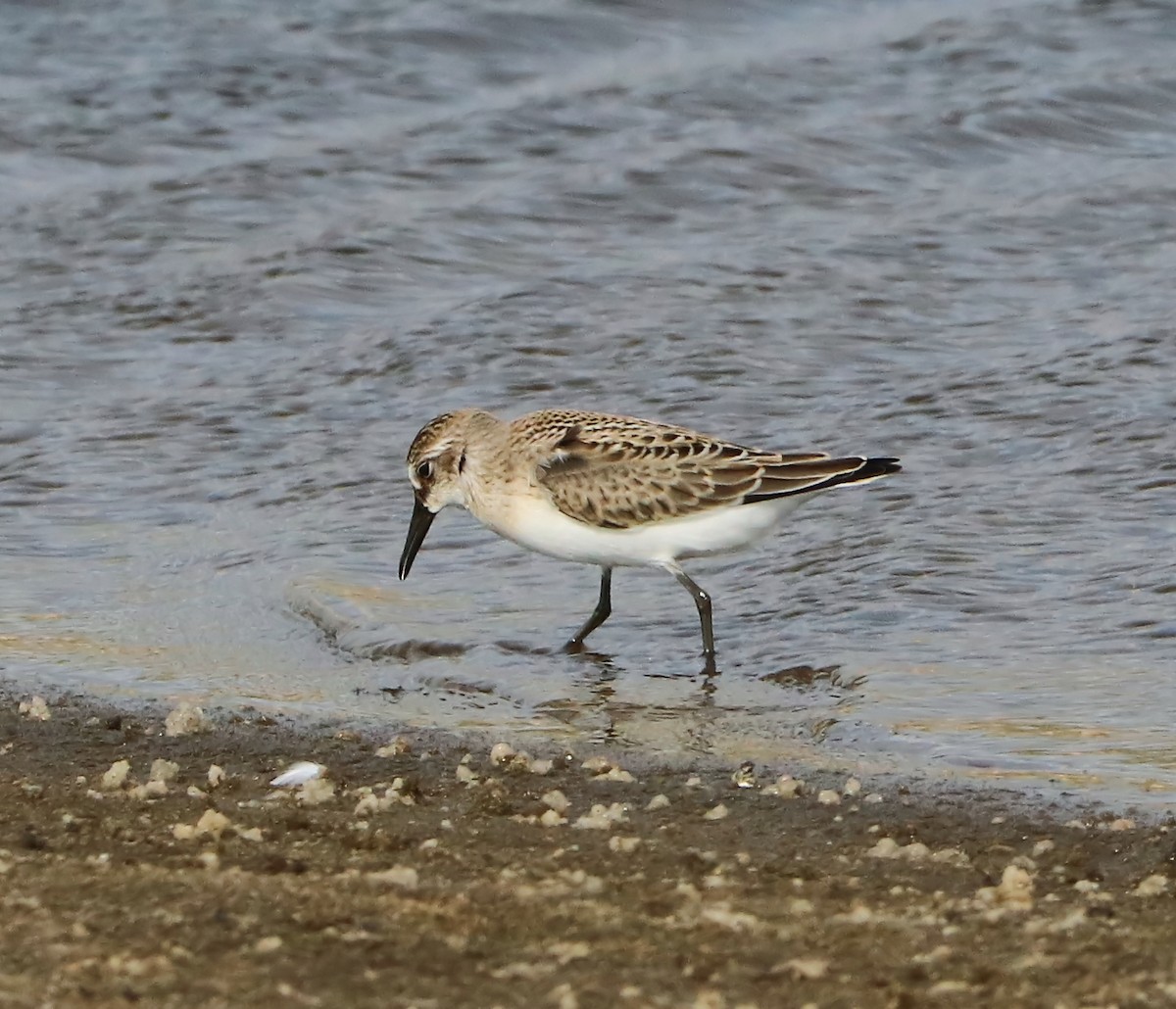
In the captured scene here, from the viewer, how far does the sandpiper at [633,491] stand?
6.94 metres

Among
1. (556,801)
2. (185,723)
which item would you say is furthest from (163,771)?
(556,801)

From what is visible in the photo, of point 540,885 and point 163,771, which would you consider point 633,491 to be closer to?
point 163,771

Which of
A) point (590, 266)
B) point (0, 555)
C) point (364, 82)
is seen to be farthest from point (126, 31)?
point (0, 555)

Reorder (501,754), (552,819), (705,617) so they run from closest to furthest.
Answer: (552,819) → (501,754) → (705,617)

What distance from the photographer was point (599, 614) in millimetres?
6996

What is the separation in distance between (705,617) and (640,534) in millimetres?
394

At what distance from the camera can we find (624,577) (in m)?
8.02

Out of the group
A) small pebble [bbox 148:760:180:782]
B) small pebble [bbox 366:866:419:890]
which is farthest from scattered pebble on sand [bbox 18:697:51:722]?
small pebble [bbox 366:866:419:890]

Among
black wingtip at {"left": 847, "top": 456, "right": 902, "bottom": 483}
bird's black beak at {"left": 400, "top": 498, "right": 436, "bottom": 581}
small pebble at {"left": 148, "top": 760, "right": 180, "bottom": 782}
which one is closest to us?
small pebble at {"left": 148, "top": 760, "right": 180, "bottom": 782}

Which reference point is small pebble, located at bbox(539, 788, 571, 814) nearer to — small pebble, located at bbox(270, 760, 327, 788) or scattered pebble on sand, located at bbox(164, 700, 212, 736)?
small pebble, located at bbox(270, 760, 327, 788)

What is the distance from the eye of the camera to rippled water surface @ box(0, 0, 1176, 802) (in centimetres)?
647

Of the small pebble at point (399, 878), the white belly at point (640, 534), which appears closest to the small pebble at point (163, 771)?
the small pebble at point (399, 878)

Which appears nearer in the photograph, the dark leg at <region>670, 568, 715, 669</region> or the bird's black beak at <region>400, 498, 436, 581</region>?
the dark leg at <region>670, 568, 715, 669</region>

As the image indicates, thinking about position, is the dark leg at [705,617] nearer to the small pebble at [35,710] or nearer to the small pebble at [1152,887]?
the small pebble at [35,710]
